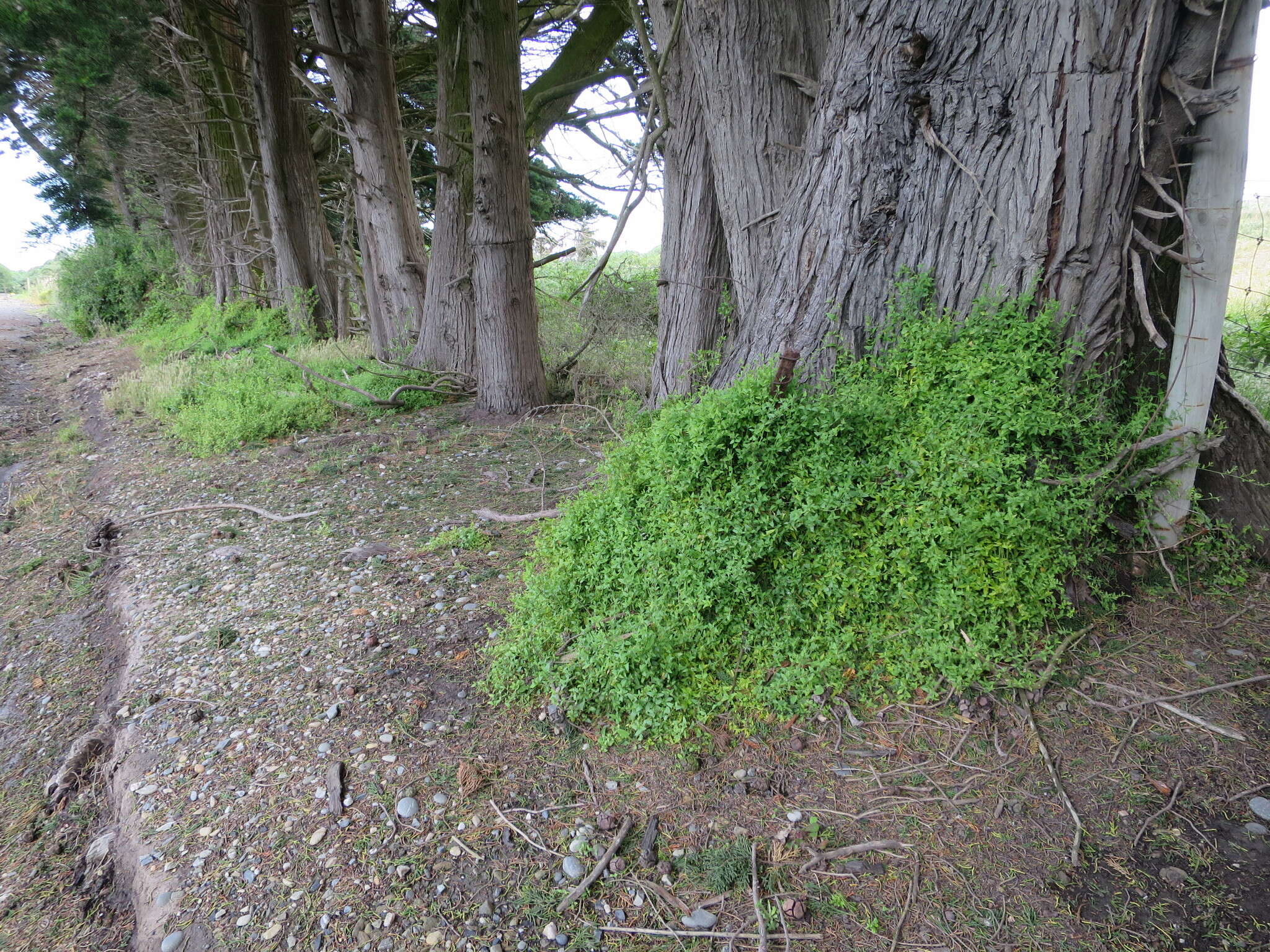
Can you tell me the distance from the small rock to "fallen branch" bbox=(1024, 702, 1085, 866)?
8.4 inches

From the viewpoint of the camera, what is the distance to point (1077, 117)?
266 cm

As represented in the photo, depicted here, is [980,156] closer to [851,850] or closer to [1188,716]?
[1188,716]

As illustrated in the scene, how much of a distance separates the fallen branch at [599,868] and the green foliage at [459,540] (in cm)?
233

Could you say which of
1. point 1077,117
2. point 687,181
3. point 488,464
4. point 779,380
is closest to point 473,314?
point 488,464

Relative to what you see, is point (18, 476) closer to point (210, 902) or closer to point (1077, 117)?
point (210, 902)

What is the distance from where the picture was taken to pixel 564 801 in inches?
102

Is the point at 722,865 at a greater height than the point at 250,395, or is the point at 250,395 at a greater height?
the point at 250,395

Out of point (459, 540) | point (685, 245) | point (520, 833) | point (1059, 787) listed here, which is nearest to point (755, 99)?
point (685, 245)

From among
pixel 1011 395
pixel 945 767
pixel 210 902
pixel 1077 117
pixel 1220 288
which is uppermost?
pixel 1077 117

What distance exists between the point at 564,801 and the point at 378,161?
8439 millimetres

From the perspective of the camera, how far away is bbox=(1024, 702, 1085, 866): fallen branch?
2.21 meters

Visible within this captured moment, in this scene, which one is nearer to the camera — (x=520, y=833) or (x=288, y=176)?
(x=520, y=833)

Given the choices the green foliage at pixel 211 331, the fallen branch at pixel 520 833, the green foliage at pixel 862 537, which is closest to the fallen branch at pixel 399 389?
the green foliage at pixel 211 331

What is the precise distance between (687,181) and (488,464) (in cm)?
282
